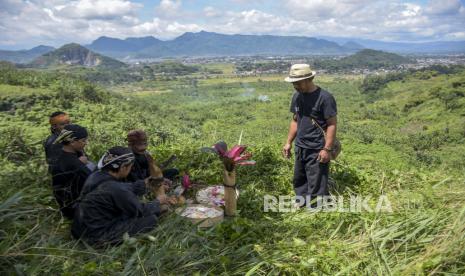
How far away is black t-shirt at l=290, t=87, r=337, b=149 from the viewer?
3.52 metres

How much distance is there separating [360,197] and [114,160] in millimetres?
2557

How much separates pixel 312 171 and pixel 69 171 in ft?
7.52

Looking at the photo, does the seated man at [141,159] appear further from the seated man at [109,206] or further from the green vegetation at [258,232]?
the seated man at [109,206]

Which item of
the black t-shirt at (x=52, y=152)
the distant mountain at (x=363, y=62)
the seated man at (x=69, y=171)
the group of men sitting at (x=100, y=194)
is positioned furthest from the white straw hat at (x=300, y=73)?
the distant mountain at (x=363, y=62)

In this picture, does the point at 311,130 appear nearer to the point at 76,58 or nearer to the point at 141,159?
the point at 141,159

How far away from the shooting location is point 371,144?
84.3 feet

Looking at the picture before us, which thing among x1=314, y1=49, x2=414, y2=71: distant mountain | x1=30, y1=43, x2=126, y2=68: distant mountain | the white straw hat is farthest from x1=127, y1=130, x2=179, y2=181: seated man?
x1=30, y1=43, x2=126, y2=68: distant mountain

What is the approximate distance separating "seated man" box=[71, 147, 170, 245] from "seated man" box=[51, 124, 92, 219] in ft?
1.39

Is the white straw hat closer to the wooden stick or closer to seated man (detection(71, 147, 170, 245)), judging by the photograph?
the wooden stick

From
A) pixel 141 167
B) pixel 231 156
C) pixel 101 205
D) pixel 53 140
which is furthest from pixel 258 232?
pixel 53 140

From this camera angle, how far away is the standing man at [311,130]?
353cm

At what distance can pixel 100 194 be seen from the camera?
110 inches

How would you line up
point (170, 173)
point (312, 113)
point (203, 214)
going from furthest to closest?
1. point (170, 173)
2. point (312, 113)
3. point (203, 214)

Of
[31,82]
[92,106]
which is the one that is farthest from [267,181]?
[31,82]
